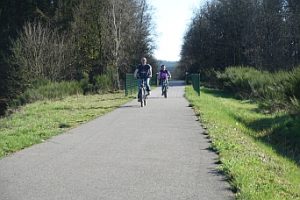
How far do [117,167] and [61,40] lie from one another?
31.5 metres

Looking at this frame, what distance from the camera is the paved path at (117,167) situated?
22.3 feet

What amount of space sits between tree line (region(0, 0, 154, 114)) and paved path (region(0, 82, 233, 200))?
2342cm

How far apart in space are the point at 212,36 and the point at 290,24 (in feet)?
65.3

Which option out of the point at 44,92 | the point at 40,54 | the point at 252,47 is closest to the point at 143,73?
the point at 44,92

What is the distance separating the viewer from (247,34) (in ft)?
192

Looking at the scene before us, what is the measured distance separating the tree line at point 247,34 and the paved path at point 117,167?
36.6 m

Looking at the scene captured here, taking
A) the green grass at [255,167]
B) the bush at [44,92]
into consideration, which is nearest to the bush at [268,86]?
the green grass at [255,167]

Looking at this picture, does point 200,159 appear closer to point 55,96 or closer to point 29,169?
point 29,169

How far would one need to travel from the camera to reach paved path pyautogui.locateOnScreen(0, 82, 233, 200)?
679 cm

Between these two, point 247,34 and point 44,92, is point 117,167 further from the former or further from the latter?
point 247,34

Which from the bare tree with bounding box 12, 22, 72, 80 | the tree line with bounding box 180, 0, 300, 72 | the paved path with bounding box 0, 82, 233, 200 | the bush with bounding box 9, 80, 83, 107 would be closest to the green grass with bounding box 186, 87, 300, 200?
the paved path with bounding box 0, 82, 233, 200

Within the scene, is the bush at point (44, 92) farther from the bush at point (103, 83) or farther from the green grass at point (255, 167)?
the green grass at point (255, 167)

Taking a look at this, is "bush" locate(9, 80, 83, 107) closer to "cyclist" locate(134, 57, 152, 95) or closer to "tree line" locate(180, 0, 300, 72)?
"cyclist" locate(134, 57, 152, 95)

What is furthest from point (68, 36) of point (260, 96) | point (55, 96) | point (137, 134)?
point (137, 134)
